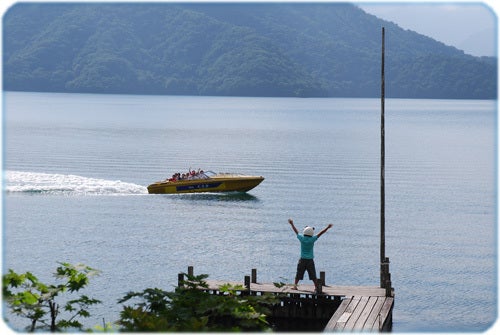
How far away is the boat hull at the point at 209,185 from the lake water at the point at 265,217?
633 mm

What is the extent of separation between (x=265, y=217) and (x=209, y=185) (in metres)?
8.74

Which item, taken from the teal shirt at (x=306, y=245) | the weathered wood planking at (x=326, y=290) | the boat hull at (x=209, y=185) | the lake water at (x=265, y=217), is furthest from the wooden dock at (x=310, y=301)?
the boat hull at (x=209, y=185)

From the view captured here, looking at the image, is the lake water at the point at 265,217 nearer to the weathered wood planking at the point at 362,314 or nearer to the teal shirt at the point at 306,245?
the weathered wood planking at the point at 362,314

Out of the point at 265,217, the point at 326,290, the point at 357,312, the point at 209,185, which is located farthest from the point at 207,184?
the point at 357,312

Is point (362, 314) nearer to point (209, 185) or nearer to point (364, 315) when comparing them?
point (364, 315)

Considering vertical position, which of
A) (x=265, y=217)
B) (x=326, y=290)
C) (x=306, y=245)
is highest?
(x=306, y=245)

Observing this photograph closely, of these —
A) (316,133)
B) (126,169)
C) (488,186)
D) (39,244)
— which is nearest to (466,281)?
(39,244)

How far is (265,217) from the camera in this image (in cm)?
5191

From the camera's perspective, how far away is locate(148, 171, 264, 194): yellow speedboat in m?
59.5

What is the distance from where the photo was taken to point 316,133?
133m

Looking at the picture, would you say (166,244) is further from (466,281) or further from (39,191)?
(39,191)

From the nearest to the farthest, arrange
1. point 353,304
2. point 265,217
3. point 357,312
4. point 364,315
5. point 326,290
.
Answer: point 364,315, point 357,312, point 353,304, point 326,290, point 265,217

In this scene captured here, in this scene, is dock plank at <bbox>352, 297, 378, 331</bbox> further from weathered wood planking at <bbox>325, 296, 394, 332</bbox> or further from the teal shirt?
the teal shirt

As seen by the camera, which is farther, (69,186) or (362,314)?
(69,186)
